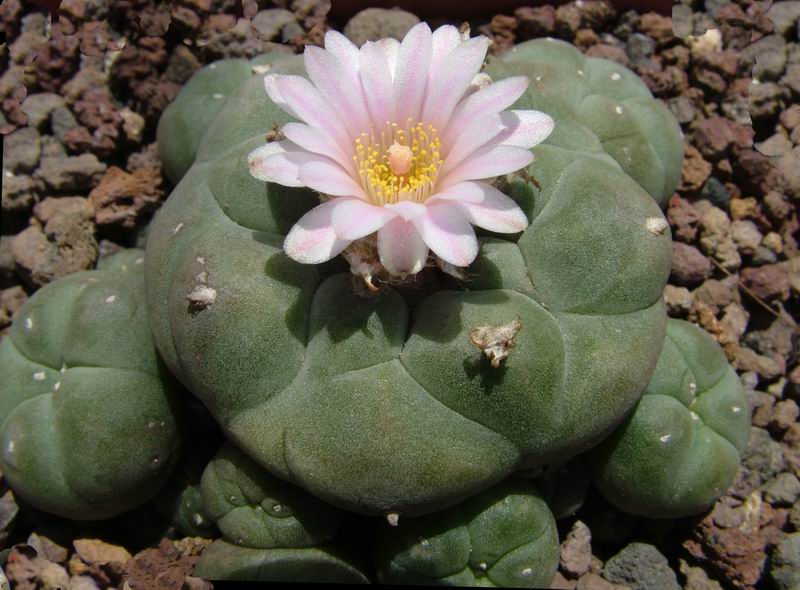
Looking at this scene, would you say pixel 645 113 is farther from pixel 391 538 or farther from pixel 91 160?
pixel 91 160

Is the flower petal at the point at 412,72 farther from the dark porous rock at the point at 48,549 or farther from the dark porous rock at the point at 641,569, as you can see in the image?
the dark porous rock at the point at 48,549

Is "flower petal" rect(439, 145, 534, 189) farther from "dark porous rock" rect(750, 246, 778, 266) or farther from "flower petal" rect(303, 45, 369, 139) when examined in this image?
"dark porous rock" rect(750, 246, 778, 266)

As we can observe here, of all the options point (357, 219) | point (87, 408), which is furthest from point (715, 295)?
point (87, 408)

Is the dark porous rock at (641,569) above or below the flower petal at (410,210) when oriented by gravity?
below

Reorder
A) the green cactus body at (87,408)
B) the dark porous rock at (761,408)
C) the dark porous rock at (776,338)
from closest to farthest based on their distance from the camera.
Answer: the green cactus body at (87,408), the dark porous rock at (761,408), the dark porous rock at (776,338)

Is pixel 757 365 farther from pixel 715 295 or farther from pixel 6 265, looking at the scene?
pixel 6 265

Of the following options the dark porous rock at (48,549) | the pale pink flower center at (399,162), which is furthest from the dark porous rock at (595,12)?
the dark porous rock at (48,549)

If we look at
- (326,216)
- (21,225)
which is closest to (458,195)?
(326,216)

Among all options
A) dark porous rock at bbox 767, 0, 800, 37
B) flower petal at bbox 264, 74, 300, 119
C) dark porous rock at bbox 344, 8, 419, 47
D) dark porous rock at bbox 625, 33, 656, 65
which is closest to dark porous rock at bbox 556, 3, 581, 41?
dark porous rock at bbox 625, 33, 656, 65
